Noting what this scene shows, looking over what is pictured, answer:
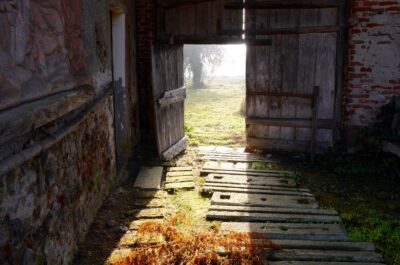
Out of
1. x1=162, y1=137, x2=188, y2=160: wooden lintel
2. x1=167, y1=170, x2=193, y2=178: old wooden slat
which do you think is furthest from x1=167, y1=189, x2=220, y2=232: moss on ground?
x1=162, y1=137, x2=188, y2=160: wooden lintel

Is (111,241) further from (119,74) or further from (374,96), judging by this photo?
(374,96)

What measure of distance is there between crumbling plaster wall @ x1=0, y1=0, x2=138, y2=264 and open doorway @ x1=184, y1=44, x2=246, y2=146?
4.20m

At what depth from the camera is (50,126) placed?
3.28 m

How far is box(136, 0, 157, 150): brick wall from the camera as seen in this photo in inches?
280

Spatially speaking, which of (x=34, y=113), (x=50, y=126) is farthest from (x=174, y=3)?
(x=34, y=113)

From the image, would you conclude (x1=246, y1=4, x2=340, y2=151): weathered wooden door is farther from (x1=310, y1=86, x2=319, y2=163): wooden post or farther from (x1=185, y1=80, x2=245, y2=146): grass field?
(x1=185, y1=80, x2=245, y2=146): grass field

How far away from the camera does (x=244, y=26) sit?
715cm

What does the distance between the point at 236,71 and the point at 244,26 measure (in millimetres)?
24117

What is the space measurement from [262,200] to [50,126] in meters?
3.10

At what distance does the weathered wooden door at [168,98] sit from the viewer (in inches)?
270

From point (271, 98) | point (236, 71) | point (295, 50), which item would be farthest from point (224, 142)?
point (236, 71)

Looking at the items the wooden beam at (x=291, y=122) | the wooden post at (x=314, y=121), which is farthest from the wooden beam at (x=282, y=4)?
the wooden beam at (x=291, y=122)

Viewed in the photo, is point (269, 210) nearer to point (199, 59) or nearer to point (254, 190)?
point (254, 190)

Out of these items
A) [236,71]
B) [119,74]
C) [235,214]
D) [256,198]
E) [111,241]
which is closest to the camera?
[111,241]
